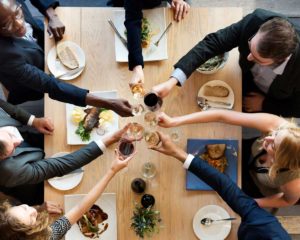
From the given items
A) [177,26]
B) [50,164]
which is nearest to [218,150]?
[177,26]

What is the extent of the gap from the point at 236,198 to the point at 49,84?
100cm

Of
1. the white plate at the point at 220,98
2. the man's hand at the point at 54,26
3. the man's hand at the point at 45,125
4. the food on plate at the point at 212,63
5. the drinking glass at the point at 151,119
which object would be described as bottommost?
the man's hand at the point at 45,125

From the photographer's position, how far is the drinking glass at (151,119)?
1865 mm

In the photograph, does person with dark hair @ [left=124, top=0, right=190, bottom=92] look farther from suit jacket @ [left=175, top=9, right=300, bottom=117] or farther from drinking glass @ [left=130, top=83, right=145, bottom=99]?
suit jacket @ [left=175, top=9, right=300, bottom=117]

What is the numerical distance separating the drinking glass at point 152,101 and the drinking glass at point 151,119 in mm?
45

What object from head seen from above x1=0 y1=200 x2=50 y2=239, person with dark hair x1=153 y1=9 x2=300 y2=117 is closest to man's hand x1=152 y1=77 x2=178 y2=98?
person with dark hair x1=153 y1=9 x2=300 y2=117

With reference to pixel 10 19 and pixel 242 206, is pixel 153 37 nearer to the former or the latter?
pixel 10 19

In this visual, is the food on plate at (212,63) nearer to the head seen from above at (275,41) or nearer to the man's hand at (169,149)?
the head seen from above at (275,41)

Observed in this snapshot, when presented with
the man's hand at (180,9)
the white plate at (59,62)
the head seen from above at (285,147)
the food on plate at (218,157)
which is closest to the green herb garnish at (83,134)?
the white plate at (59,62)

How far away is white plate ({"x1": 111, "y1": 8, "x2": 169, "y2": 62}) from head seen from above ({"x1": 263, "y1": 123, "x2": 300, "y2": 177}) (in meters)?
0.66

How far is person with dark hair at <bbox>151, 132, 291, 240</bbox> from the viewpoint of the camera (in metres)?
1.70

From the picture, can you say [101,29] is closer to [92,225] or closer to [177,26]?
[177,26]

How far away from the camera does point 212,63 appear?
77.7 inches

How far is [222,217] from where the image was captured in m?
1.90
